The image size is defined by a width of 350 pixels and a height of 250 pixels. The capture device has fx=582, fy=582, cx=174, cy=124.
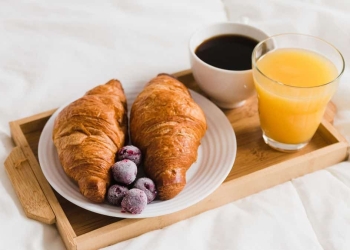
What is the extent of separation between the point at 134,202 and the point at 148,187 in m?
0.06

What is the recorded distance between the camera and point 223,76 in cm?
157

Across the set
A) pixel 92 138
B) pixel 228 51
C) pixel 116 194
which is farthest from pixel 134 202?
pixel 228 51

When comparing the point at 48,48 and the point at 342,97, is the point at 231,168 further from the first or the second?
the point at 48,48

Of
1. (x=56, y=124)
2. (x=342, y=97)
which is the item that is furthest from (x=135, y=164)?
(x=342, y=97)

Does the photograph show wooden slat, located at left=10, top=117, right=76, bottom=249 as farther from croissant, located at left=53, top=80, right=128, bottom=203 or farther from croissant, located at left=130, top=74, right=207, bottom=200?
croissant, located at left=130, top=74, right=207, bottom=200

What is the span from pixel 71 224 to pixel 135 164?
0.20m

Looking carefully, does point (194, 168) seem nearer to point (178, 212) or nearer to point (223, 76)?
point (178, 212)

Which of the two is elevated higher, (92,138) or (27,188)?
(92,138)

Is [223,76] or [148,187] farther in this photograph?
[223,76]

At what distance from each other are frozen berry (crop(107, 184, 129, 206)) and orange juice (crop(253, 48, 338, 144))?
450mm

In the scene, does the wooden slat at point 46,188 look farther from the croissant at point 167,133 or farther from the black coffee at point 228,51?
the black coffee at point 228,51

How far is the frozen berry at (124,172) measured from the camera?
1.33 meters

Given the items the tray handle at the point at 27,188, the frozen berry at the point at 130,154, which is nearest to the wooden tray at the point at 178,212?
the tray handle at the point at 27,188

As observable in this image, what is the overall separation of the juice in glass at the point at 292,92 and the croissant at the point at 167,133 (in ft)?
0.59
